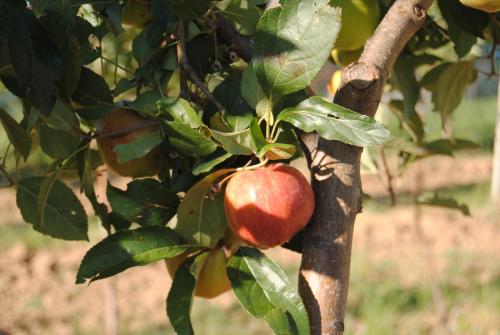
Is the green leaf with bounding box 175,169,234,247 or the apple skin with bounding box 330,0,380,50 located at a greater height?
the apple skin with bounding box 330,0,380,50

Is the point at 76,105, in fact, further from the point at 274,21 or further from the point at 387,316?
the point at 387,316

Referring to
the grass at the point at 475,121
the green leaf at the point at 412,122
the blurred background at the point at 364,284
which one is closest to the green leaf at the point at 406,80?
the green leaf at the point at 412,122

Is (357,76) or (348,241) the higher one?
(357,76)

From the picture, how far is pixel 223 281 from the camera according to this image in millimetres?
760

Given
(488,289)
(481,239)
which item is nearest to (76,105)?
(488,289)

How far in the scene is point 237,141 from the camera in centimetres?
65

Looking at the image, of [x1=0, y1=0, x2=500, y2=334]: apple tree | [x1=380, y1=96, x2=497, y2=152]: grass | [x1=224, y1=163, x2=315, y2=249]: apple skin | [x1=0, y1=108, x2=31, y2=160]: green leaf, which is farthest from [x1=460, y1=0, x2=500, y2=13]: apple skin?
[x1=380, y1=96, x2=497, y2=152]: grass

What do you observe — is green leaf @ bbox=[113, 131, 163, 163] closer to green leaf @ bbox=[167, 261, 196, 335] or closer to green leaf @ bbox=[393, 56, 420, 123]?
green leaf @ bbox=[167, 261, 196, 335]

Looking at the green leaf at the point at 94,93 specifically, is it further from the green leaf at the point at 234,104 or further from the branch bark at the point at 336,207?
the branch bark at the point at 336,207

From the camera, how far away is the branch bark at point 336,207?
643 mm

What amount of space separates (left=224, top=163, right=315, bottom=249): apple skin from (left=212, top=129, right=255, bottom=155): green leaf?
0.02 m

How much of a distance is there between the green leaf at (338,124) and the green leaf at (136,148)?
0.12m

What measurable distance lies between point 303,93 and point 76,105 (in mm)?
229

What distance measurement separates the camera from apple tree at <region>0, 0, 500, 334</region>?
62 cm
